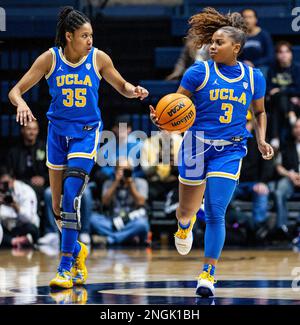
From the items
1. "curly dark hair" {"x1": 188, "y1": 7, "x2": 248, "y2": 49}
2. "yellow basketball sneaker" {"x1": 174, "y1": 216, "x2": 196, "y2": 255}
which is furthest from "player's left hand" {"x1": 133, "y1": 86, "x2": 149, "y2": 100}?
"yellow basketball sneaker" {"x1": 174, "y1": 216, "x2": 196, "y2": 255}

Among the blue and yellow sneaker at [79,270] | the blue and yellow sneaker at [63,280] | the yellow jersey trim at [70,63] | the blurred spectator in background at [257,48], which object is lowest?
the blue and yellow sneaker at [63,280]

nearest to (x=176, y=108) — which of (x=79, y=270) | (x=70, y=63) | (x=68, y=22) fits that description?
(x=70, y=63)

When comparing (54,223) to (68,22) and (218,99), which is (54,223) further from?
(218,99)

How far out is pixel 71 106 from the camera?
680cm

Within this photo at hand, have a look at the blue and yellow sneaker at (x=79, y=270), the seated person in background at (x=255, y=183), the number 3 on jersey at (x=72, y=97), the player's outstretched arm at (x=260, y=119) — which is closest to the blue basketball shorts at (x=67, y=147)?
the number 3 on jersey at (x=72, y=97)

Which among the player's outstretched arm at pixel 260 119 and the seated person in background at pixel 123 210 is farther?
the seated person in background at pixel 123 210

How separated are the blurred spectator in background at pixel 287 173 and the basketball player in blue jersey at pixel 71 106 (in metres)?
4.97

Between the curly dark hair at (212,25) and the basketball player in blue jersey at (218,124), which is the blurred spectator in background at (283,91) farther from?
the basketball player in blue jersey at (218,124)

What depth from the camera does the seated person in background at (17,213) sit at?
11180mm

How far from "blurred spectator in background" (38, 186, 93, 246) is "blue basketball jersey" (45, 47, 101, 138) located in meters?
4.40

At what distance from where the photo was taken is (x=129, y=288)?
264 inches

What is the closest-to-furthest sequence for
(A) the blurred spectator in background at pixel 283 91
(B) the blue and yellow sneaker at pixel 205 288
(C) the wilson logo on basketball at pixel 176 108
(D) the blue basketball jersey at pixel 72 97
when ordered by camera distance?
(B) the blue and yellow sneaker at pixel 205 288, (C) the wilson logo on basketball at pixel 176 108, (D) the blue basketball jersey at pixel 72 97, (A) the blurred spectator in background at pixel 283 91

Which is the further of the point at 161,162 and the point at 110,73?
the point at 161,162

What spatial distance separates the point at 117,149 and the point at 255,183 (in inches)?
69.4
